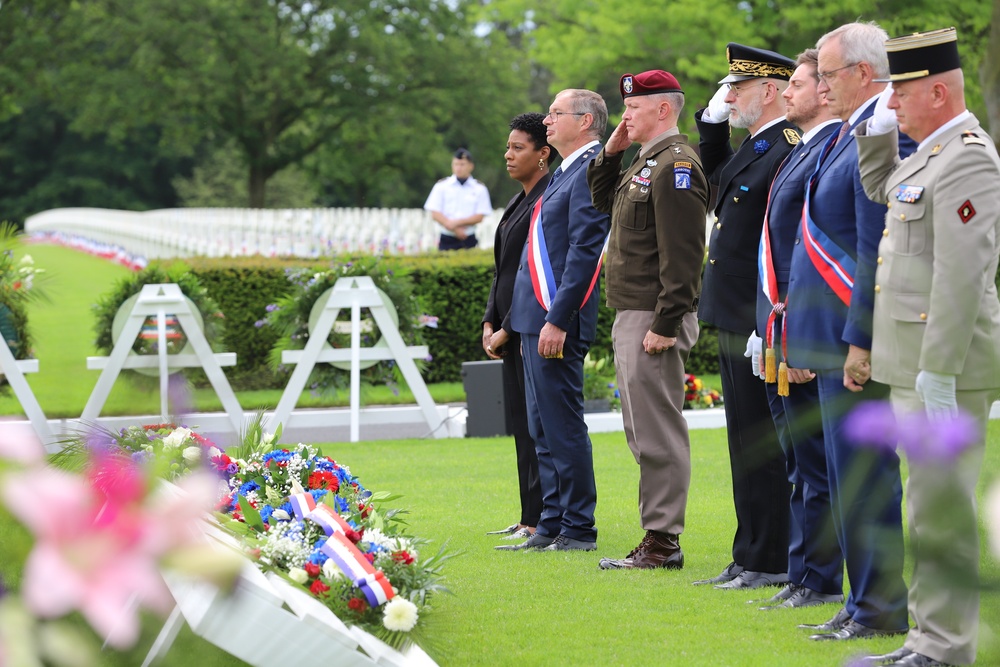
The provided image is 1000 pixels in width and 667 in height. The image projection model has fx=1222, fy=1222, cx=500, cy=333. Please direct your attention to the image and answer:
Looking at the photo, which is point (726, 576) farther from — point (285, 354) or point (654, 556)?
point (285, 354)

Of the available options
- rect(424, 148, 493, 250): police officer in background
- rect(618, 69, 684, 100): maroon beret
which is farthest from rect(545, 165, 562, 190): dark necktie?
rect(424, 148, 493, 250): police officer in background

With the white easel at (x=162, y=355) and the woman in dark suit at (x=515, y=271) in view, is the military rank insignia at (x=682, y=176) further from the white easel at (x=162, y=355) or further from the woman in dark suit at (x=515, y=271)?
the white easel at (x=162, y=355)

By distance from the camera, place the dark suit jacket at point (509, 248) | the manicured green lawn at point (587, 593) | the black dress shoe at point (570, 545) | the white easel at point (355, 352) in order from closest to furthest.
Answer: the manicured green lawn at point (587, 593)
the black dress shoe at point (570, 545)
the dark suit jacket at point (509, 248)
the white easel at point (355, 352)

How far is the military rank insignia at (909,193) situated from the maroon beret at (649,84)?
207 centimetres

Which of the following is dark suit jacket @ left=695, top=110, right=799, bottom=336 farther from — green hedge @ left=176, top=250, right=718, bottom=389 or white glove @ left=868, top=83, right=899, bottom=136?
green hedge @ left=176, top=250, right=718, bottom=389

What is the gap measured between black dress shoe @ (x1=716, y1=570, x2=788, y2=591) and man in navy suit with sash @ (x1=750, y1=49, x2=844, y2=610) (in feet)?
1.01

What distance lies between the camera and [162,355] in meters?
9.59

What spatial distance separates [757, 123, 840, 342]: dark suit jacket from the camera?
182 inches

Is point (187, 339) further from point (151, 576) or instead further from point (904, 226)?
point (151, 576)

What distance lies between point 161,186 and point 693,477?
61324 mm

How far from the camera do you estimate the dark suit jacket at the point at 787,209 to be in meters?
4.63

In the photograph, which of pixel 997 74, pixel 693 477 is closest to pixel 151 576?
pixel 693 477

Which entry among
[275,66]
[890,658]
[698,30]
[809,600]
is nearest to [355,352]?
[809,600]

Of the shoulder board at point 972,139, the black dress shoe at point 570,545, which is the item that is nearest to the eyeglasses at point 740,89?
the shoulder board at point 972,139
